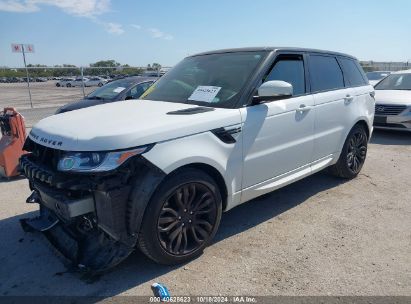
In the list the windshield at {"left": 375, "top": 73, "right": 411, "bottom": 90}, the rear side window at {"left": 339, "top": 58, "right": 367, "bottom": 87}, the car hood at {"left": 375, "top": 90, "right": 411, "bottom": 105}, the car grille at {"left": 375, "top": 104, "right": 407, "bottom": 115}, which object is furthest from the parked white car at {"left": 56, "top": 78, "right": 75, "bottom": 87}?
the rear side window at {"left": 339, "top": 58, "right": 367, "bottom": 87}

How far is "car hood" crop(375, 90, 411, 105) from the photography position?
8.66 metres

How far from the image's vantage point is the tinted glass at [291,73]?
13.2 ft

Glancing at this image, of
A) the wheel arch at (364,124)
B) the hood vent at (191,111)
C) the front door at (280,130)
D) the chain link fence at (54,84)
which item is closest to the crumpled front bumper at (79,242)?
the hood vent at (191,111)

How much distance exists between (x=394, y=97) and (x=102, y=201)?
8392mm

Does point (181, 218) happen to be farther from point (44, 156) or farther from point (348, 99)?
point (348, 99)

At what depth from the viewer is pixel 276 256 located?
344 centimetres

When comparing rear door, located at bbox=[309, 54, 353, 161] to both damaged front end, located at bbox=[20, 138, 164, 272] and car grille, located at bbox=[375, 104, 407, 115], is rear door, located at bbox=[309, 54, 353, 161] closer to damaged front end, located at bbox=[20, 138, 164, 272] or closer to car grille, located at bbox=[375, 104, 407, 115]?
damaged front end, located at bbox=[20, 138, 164, 272]

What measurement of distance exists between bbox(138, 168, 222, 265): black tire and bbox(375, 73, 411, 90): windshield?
337 inches

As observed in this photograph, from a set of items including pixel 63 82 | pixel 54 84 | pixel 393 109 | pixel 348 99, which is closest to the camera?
pixel 348 99

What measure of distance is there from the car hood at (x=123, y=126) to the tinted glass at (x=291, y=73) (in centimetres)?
85

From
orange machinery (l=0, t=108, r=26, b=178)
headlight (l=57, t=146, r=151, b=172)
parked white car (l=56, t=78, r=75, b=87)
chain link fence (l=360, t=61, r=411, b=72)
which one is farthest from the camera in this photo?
parked white car (l=56, t=78, r=75, b=87)

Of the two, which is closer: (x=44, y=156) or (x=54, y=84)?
(x=44, y=156)

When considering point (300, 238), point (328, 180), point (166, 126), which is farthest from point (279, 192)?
point (166, 126)

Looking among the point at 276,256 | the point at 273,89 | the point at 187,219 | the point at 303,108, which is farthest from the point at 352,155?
the point at 187,219
